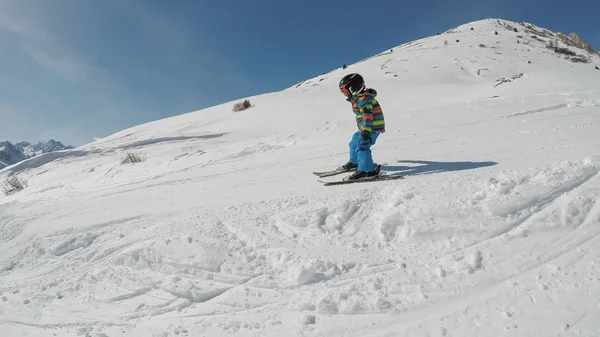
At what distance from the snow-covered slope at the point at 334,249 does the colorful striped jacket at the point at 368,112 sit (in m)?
0.91

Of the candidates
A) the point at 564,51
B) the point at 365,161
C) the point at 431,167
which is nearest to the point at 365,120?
the point at 365,161

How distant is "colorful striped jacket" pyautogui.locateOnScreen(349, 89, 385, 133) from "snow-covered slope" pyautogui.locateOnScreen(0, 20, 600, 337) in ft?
2.98

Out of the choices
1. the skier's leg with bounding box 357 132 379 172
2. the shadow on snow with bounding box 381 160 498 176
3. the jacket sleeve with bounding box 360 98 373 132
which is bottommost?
the shadow on snow with bounding box 381 160 498 176

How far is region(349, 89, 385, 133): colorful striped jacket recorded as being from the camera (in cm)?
525

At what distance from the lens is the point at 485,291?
8.14 ft

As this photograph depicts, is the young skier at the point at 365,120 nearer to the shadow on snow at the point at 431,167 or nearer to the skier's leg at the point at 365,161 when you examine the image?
the skier's leg at the point at 365,161

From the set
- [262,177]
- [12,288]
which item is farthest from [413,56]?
[12,288]

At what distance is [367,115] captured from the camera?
5254 millimetres

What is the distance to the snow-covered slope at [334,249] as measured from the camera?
245 centimetres

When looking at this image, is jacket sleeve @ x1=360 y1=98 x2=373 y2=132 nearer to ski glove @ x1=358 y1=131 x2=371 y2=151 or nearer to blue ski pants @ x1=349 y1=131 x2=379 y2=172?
ski glove @ x1=358 y1=131 x2=371 y2=151

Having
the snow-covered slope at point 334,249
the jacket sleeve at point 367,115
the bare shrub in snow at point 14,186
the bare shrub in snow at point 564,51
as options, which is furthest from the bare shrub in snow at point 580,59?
the bare shrub in snow at point 14,186

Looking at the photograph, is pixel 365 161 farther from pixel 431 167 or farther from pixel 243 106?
pixel 243 106

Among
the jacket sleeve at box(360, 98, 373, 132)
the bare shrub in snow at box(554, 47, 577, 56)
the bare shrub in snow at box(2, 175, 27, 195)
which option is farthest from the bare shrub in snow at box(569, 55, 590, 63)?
the bare shrub in snow at box(2, 175, 27, 195)

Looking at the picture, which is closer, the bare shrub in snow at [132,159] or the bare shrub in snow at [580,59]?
the bare shrub in snow at [132,159]
